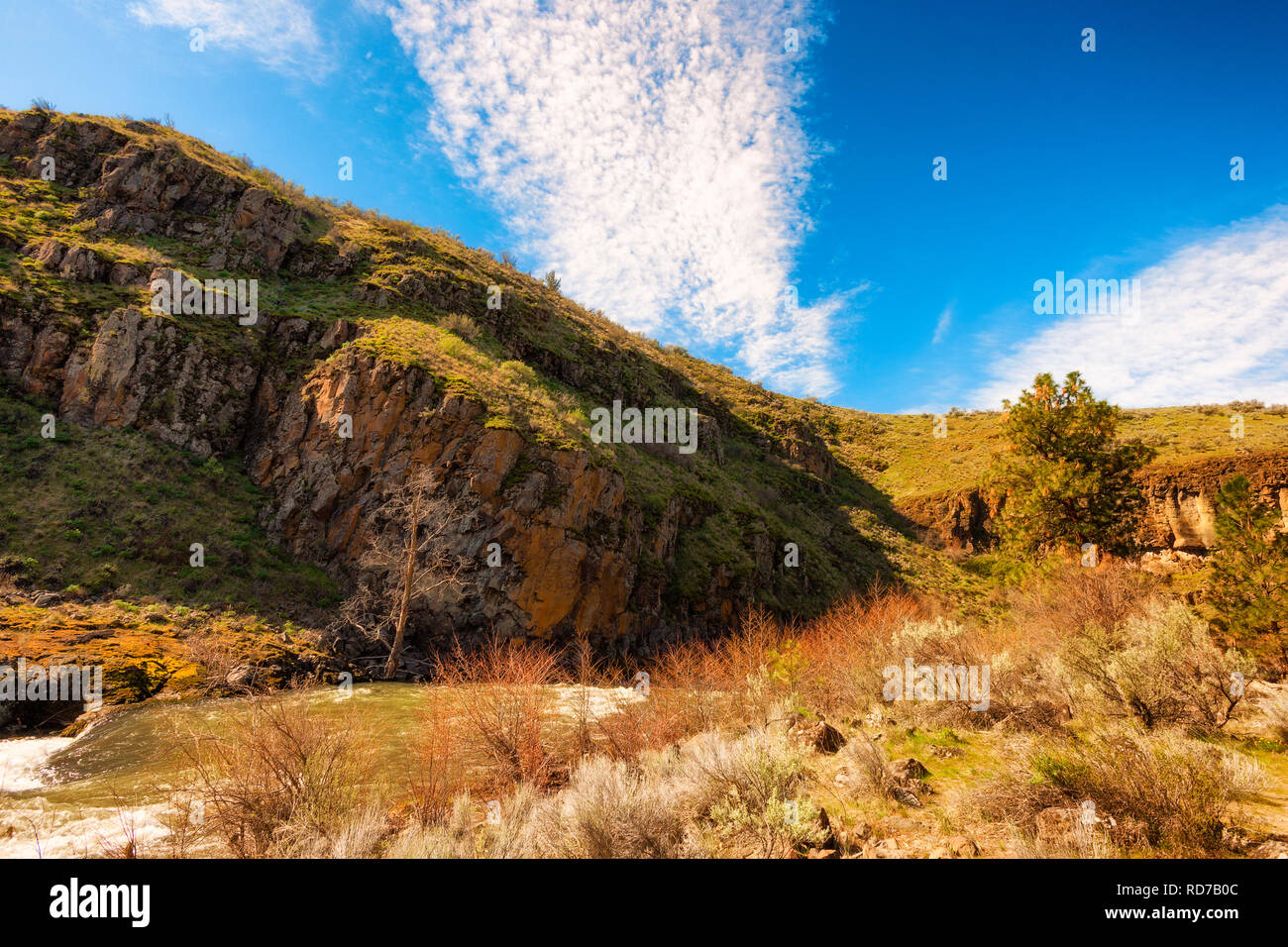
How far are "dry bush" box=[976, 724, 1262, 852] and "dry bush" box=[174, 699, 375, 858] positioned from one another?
6.66 metres

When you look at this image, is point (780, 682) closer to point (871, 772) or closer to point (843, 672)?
point (843, 672)

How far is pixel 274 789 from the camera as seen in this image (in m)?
4.85

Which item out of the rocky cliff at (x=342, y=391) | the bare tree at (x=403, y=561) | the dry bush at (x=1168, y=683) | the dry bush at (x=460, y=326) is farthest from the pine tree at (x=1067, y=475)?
the dry bush at (x=460, y=326)

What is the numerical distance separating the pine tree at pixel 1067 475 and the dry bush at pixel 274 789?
73.9 ft

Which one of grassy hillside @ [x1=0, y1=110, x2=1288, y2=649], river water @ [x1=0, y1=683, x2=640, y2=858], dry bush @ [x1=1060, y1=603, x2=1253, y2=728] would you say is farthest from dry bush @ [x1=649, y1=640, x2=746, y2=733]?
grassy hillside @ [x1=0, y1=110, x2=1288, y2=649]

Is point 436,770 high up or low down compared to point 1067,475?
down

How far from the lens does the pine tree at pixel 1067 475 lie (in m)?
17.6

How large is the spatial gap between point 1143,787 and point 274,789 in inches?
315

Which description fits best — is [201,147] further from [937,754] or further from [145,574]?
[937,754]

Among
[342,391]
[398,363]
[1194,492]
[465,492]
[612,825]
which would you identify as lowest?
[612,825]

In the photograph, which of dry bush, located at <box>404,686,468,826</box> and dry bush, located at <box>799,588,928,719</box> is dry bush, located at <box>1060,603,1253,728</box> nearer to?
dry bush, located at <box>799,588,928,719</box>

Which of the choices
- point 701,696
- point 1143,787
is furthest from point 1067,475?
point 1143,787

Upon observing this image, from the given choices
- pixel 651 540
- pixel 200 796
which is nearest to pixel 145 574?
pixel 200 796
